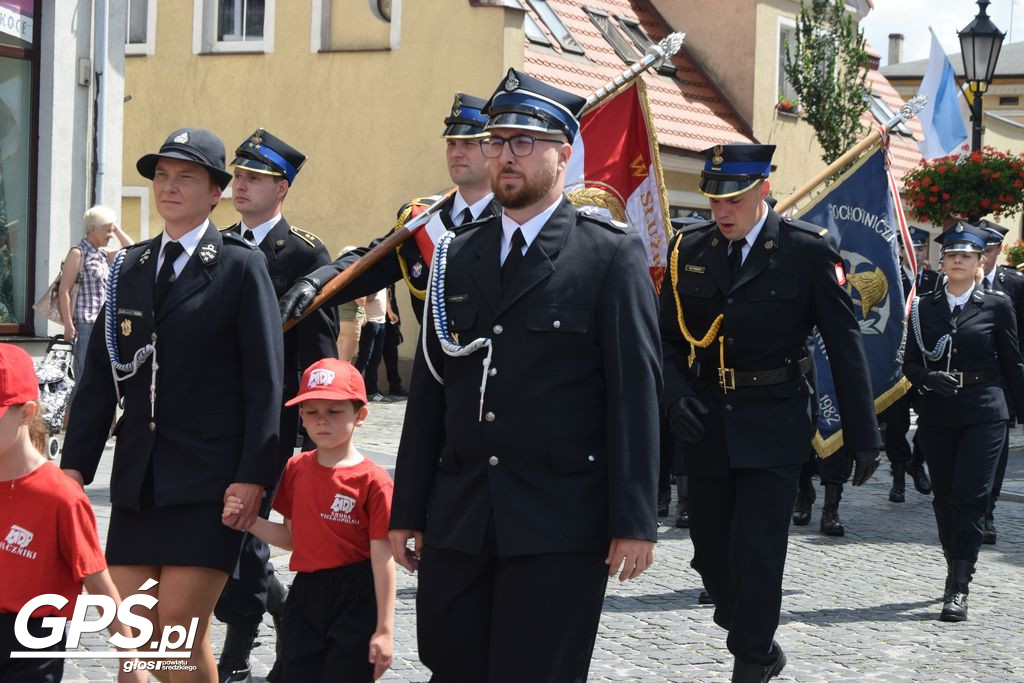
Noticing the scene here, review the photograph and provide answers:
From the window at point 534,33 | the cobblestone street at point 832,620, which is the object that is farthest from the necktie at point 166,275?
the window at point 534,33

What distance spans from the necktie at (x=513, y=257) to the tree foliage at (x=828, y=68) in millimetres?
23424

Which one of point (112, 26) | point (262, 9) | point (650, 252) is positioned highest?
point (262, 9)

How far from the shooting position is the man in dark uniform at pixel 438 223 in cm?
643

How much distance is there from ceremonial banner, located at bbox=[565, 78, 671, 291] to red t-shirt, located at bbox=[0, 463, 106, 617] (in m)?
4.82

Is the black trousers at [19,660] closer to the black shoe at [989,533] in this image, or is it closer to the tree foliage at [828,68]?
the black shoe at [989,533]

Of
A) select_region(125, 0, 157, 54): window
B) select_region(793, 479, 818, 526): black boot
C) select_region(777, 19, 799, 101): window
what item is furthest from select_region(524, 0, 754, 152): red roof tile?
select_region(793, 479, 818, 526): black boot

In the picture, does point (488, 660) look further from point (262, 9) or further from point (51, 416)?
point (262, 9)

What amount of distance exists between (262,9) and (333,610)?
67.8ft

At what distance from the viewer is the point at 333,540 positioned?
17.4 ft

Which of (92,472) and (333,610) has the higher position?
(92,472)

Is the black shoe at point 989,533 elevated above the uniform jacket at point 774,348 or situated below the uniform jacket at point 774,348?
below

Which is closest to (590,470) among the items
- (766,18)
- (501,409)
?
(501,409)

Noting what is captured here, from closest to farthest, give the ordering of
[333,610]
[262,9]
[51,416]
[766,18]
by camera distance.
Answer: [333,610] < [51,416] < [262,9] < [766,18]

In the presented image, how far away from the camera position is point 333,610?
5.27m
